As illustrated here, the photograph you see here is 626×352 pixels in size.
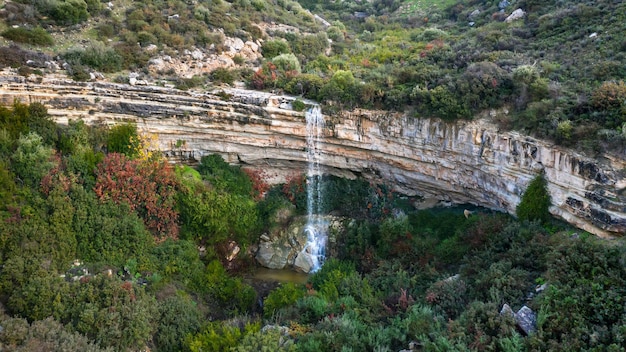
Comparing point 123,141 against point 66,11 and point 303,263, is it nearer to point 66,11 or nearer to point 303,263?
point 66,11

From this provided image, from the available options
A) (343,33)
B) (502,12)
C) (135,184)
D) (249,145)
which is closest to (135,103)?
(135,184)

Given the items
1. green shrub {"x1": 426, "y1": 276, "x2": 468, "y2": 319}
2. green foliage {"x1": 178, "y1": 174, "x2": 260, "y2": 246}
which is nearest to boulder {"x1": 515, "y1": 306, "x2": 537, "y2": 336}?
green shrub {"x1": 426, "y1": 276, "x2": 468, "y2": 319}

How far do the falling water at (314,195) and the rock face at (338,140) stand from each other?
13.6 inches

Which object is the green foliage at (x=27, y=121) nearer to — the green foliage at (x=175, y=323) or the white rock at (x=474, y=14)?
the green foliage at (x=175, y=323)

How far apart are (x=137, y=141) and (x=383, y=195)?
1180 cm

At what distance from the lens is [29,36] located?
798 inches

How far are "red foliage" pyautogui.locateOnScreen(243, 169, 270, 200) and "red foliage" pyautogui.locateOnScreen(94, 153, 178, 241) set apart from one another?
4206 mm

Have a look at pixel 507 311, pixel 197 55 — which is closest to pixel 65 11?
pixel 197 55

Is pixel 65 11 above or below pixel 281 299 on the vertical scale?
above

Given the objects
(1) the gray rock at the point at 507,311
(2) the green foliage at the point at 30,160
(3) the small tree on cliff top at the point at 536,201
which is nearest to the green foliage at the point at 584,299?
(1) the gray rock at the point at 507,311

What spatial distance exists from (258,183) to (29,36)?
12890mm

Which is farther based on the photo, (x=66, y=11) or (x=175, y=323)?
(x=66, y=11)

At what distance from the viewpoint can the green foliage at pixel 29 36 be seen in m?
19.9

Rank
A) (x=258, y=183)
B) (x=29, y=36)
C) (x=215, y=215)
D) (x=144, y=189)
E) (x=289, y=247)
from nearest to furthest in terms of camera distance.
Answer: (x=144, y=189) → (x=215, y=215) → (x=29, y=36) → (x=289, y=247) → (x=258, y=183)
